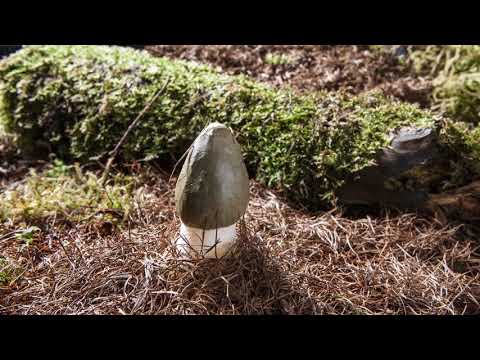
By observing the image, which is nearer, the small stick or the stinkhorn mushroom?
the stinkhorn mushroom

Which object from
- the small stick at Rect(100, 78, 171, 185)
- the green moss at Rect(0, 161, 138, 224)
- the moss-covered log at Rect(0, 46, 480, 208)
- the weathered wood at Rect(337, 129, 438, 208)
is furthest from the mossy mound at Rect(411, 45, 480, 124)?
the green moss at Rect(0, 161, 138, 224)

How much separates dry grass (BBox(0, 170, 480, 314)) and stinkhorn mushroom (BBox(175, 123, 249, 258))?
11.6 inches

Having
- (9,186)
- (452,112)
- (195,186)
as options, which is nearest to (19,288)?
(195,186)

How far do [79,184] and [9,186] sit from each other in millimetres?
695

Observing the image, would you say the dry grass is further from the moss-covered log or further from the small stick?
the small stick

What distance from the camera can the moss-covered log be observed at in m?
3.64

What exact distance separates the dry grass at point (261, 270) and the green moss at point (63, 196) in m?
0.15

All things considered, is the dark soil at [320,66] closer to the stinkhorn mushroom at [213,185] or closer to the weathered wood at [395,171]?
the weathered wood at [395,171]

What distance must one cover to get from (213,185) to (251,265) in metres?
0.61

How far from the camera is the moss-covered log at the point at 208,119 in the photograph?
364 cm

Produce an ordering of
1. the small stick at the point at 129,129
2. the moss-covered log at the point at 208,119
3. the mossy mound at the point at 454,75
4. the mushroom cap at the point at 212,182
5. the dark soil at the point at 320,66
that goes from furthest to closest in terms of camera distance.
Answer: the dark soil at the point at 320,66
the mossy mound at the point at 454,75
the small stick at the point at 129,129
the moss-covered log at the point at 208,119
the mushroom cap at the point at 212,182

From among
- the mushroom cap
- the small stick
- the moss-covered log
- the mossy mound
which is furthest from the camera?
the mossy mound

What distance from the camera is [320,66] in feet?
19.4

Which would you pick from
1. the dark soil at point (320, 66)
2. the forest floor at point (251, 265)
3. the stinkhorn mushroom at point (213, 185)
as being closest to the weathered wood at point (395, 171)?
the forest floor at point (251, 265)
